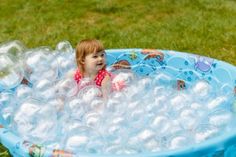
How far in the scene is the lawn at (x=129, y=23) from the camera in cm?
525

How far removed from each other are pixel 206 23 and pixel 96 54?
2.45 metres

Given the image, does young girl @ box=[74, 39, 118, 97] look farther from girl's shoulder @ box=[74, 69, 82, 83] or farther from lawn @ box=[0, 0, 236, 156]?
lawn @ box=[0, 0, 236, 156]

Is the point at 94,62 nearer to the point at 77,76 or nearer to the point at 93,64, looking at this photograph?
the point at 93,64

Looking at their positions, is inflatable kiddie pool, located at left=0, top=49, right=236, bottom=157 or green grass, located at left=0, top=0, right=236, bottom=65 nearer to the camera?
inflatable kiddie pool, located at left=0, top=49, right=236, bottom=157

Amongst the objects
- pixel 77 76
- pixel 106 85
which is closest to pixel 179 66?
pixel 106 85

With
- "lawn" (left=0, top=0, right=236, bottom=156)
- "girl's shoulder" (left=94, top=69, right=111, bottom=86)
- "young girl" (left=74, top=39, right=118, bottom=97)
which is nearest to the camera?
"young girl" (left=74, top=39, right=118, bottom=97)

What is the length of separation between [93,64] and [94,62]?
0.02 meters

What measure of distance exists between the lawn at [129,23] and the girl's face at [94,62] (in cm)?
156

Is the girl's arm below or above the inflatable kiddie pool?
below

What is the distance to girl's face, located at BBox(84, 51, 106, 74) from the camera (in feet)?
11.8

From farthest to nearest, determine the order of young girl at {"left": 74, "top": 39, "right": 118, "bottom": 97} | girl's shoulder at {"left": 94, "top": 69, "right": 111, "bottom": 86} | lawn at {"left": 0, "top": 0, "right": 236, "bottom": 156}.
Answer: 1. lawn at {"left": 0, "top": 0, "right": 236, "bottom": 156}
2. girl's shoulder at {"left": 94, "top": 69, "right": 111, "bottom": 86}
3. young girl at {"left": 74, "top": 39, "right": 118, "bottom": 97}

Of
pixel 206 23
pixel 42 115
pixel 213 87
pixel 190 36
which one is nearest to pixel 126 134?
pixel 42 115

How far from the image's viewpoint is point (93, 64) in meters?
3.62

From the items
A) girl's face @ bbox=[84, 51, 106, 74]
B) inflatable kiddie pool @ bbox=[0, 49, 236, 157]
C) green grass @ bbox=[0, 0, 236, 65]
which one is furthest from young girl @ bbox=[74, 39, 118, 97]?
green grass @ bbox=[0, 0, 236, 65]
